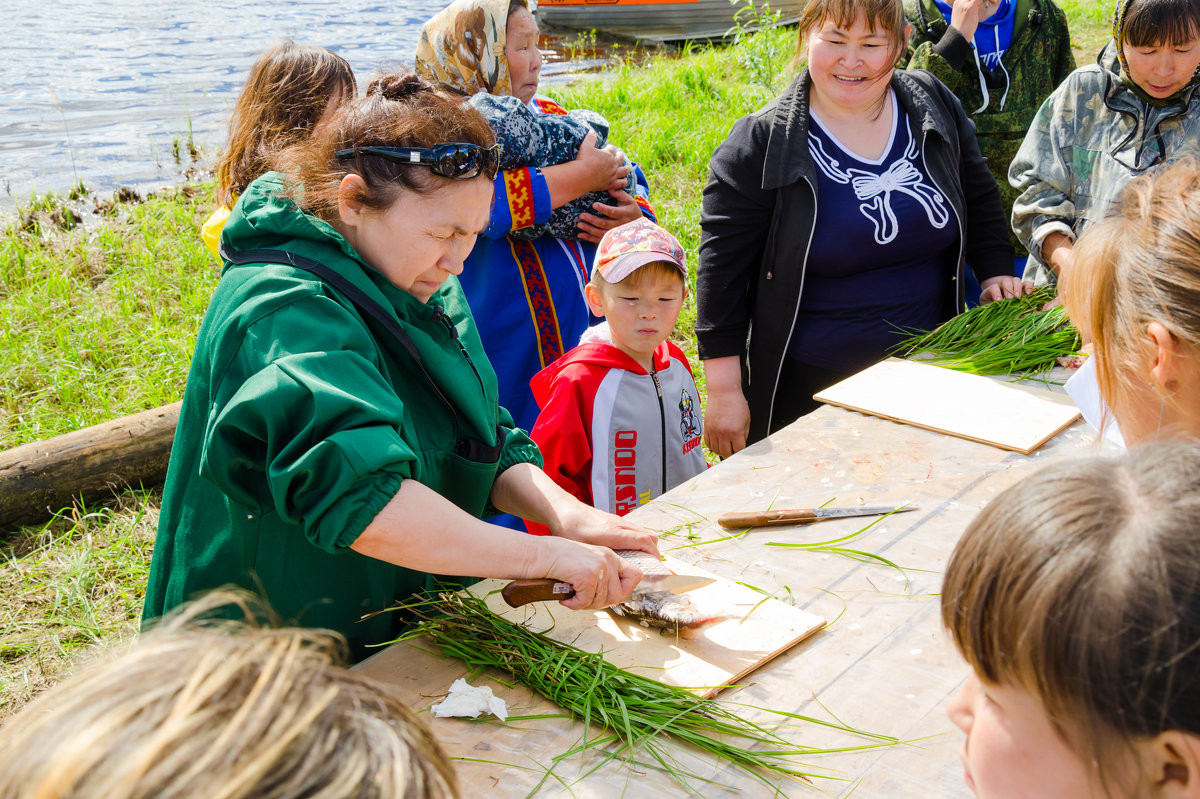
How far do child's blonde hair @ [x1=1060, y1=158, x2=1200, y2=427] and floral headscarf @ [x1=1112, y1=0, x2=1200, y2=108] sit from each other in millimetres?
1439

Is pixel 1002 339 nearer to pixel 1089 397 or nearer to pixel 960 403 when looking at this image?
pixel 960 403

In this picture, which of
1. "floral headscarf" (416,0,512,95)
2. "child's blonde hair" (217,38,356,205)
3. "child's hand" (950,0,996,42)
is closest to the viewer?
"child's blonde hair" (217,38,356,205)

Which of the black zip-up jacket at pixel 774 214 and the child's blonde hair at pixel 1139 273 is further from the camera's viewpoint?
the black zip-up jacket at pixel 774 214

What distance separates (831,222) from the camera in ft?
9.64

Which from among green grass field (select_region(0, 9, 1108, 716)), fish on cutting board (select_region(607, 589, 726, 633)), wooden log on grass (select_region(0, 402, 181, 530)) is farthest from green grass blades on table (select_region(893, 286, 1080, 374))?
wooden log on grass (select_region(0, 402, 181, 530))

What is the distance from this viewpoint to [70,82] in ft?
35.3

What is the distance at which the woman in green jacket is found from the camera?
1433mm

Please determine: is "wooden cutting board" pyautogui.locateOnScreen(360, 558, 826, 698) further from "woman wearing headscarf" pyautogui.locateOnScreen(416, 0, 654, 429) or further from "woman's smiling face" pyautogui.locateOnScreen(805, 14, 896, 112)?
"woman's smiling face" pyautogui.locateOnScreen(805, 14, 896, 112)

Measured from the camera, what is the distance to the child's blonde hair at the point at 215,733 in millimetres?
622

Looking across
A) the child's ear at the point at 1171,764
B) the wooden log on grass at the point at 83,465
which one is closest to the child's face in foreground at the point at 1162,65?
the child's ear at the point at 1171,764

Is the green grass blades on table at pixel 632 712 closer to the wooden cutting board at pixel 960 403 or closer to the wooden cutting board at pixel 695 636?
the wooden cutting board at pixel 695 636

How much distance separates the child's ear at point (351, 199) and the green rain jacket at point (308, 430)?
6cm

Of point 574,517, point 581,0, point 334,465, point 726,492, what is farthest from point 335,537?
point 581,0

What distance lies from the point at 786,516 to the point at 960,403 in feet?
2.68
